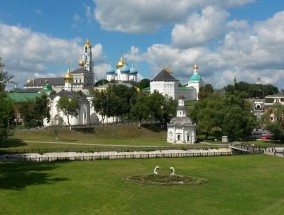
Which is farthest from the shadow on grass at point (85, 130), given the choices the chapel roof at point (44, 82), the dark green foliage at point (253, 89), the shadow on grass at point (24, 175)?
the dark green foliage at point (253, 89)

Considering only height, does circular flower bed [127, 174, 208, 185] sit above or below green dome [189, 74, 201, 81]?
below

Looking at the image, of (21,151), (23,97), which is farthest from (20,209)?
(23,97)

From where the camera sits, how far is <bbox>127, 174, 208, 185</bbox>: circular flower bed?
38.9 meters

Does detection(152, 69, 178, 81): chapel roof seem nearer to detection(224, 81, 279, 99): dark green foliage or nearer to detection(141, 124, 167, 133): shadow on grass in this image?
detection(141, 124, 167, 133): shadow on grass

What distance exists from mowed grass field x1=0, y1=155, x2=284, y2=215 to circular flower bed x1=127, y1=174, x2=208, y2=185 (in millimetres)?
1078

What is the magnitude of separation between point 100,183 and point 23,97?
10016 cm

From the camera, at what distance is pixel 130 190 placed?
3559cm

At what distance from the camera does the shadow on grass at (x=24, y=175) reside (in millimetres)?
37763

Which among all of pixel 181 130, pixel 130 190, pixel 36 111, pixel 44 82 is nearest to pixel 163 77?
pixel 36 111

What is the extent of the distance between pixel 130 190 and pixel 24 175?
489 inches

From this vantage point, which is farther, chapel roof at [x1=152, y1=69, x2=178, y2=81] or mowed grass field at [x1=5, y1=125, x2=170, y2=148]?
chapel roof at [x1=152, y1=69, x2=178, y2=81]

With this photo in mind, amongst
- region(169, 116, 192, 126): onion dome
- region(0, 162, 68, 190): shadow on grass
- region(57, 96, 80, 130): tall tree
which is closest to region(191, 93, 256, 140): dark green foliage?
region(169, 116, 192, 126): onion dome

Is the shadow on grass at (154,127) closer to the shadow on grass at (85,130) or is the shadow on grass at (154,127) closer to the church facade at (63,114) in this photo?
the shadow on grass at (85,130)

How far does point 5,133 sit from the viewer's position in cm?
5172
